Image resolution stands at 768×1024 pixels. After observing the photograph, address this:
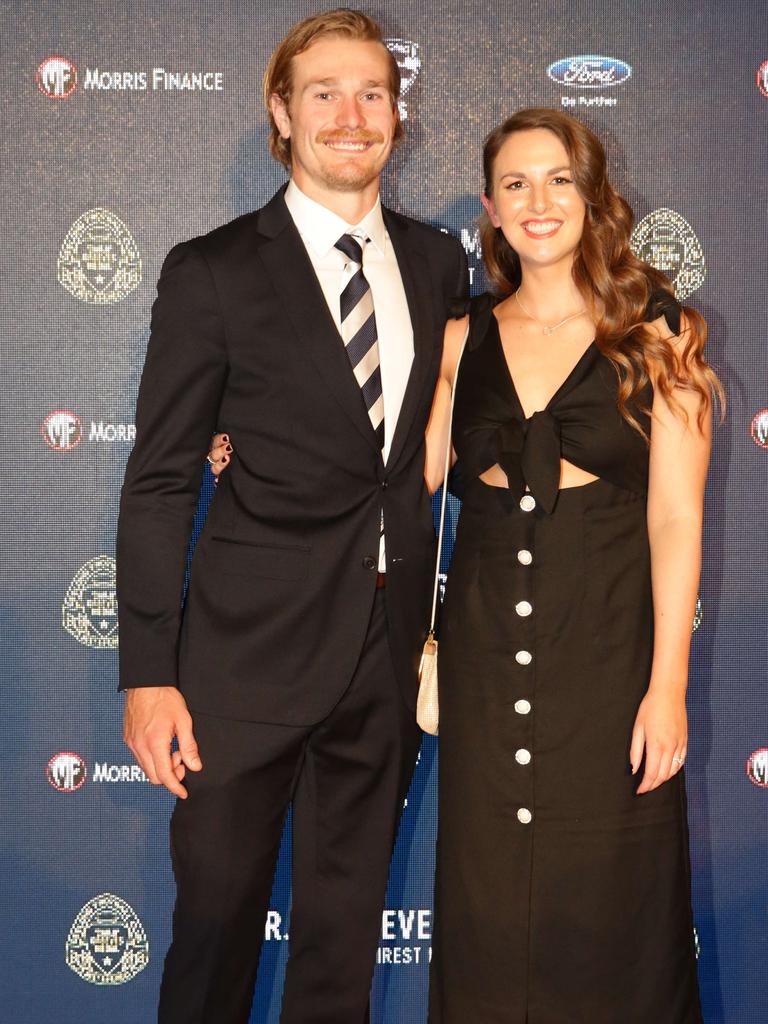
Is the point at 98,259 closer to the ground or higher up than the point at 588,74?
closer to the ground

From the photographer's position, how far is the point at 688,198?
2.86 metres

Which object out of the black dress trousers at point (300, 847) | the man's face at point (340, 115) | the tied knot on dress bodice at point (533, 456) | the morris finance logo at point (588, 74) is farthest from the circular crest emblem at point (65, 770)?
the morris finance logo at point (588, 74)

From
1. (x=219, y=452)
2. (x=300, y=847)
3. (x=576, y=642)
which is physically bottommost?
(x=300, y=847)

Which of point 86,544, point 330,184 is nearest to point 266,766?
point 86,544

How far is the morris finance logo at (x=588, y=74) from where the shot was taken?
281 centimetres

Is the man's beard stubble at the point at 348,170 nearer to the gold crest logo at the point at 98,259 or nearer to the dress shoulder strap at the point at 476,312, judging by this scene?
the dress shoulder strap at the point at 476,312

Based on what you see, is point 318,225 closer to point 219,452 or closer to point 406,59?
point 219,452

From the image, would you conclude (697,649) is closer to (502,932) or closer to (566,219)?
(502,932)

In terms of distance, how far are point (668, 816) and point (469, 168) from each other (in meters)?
1.60

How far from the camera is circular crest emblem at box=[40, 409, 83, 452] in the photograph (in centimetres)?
284

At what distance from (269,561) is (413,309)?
604 mm

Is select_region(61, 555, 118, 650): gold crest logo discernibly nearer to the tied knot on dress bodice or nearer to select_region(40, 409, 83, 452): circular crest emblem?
select_region(40, 409, 83, 452): circular crest emblem

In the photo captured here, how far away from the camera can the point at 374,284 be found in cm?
236

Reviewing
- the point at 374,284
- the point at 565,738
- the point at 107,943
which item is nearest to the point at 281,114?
the point at 374,284
